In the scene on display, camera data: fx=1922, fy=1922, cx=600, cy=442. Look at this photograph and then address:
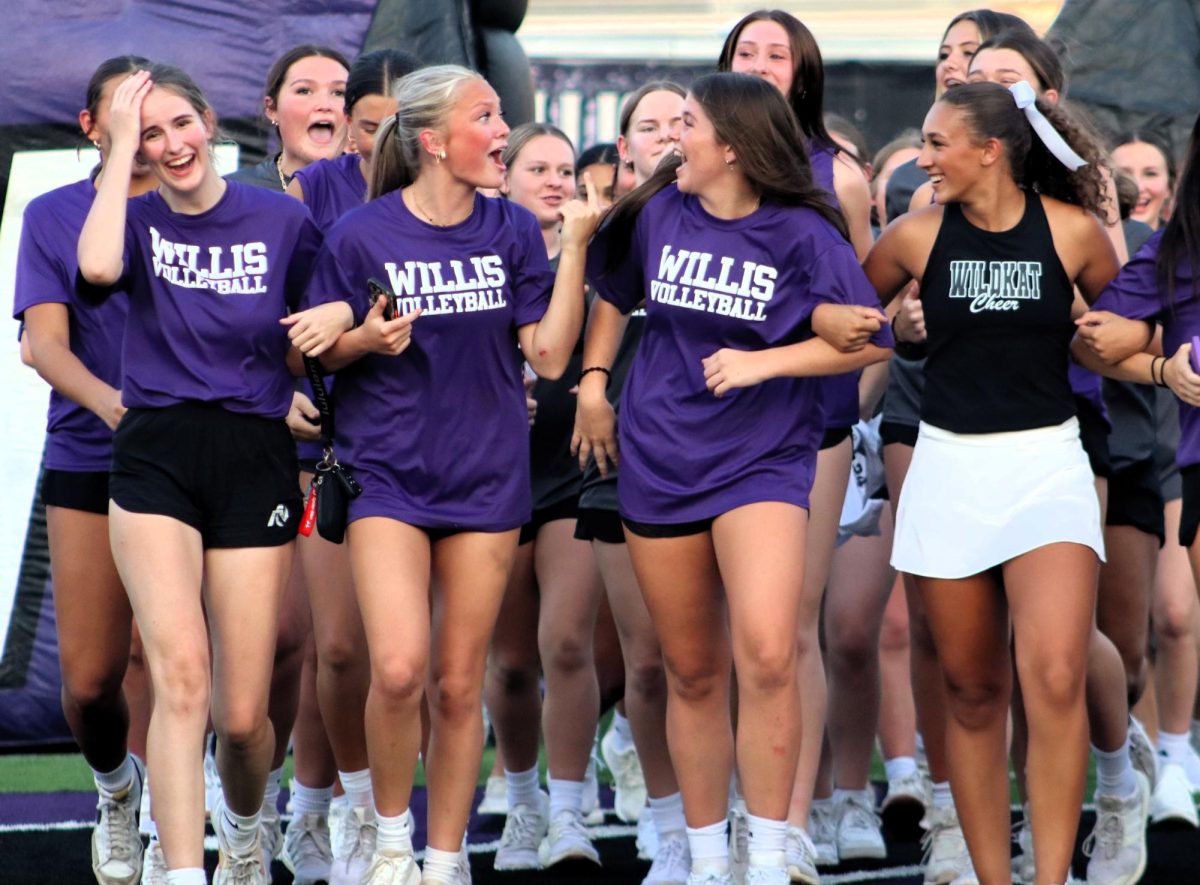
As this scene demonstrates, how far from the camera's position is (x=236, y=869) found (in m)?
5.10

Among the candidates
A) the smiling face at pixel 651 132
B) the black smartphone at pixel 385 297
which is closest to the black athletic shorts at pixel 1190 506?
the black smartphone at pixel 385 297

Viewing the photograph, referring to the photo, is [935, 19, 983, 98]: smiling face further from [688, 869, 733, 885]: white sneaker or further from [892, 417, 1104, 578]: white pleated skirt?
[688, 869, 733, 885]: white sneaker

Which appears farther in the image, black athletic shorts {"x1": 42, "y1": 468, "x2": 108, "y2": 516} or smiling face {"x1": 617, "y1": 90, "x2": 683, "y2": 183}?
smiling face {"x1": 617, "y1": 90, "x2": 683, "y2": 183}

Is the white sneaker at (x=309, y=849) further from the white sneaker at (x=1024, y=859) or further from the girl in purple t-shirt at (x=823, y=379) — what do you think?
the white sneaker at (x=1024, y=859)

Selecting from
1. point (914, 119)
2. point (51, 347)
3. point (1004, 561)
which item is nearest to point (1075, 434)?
point (1004, 561)

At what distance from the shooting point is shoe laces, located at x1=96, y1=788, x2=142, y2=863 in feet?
18.3

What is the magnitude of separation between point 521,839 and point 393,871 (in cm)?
119

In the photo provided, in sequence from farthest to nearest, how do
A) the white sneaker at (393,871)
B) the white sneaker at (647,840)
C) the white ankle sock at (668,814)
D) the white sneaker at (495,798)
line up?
the white sneaker at (495,798) → the white sneaker at (647,840) → the white ankle sock at (668,814) → the white sneaker at (393,871)

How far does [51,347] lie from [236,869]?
1.53 meters

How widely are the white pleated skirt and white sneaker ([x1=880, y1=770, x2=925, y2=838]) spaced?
1.92 m

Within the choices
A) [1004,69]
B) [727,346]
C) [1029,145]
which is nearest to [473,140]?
[727,346]

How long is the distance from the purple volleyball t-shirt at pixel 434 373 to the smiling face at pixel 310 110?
1116 mm

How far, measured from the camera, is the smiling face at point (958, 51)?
6.11 m

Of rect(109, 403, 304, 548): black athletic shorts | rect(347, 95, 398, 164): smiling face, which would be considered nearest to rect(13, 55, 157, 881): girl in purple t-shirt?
rect(109, 403, 304, 548): black athletic shorts
